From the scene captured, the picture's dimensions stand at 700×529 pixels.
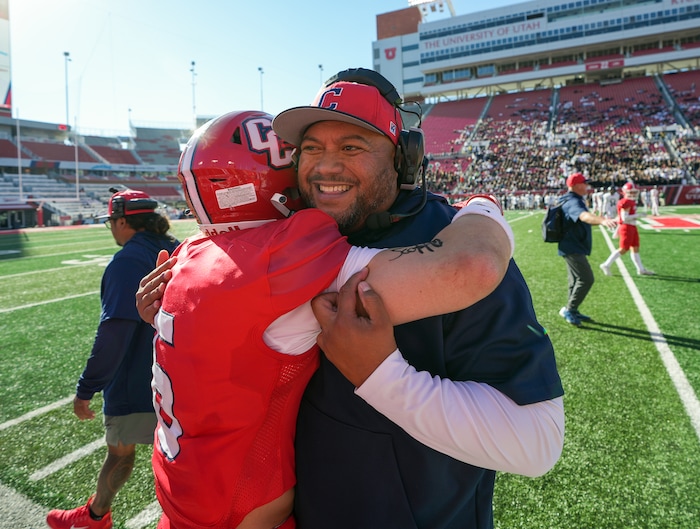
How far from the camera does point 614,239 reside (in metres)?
15.6

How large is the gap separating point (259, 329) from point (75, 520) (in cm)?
247

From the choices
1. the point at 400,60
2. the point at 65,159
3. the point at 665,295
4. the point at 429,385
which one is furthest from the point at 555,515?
the point at 400,60

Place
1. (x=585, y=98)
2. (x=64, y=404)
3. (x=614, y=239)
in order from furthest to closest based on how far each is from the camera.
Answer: (x=585, y=98)
(x=614, y=239)
(x=64, y=404)

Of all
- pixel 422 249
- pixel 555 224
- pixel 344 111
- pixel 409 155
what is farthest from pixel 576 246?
pixel 422 249

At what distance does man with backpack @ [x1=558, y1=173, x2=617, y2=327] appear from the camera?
6270 millimetres

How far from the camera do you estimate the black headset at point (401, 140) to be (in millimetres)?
1488

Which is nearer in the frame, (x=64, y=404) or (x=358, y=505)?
(x=358, y=505)

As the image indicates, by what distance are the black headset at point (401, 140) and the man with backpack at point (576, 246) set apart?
5558 millimetres

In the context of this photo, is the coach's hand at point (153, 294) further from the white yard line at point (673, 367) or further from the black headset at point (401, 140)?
the white yard line at point (673, 367)

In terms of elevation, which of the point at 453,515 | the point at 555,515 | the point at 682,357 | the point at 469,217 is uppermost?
the point at 469,217

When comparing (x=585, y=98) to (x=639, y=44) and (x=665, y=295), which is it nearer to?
(x=639, y=44)

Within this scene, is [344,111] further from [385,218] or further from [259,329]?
[259,329]

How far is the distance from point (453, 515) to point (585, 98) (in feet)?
194

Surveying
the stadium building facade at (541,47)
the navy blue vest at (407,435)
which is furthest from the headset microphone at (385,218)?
the stadium building facade at (541,47)
